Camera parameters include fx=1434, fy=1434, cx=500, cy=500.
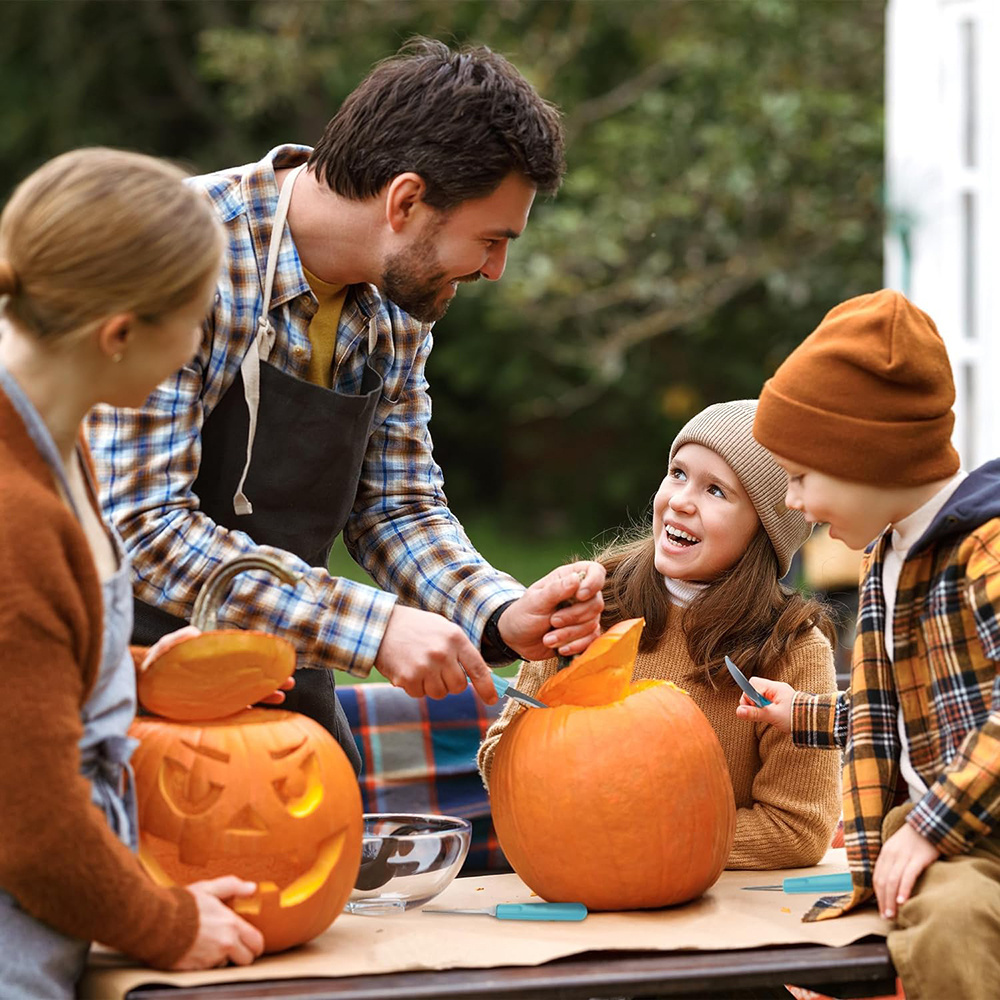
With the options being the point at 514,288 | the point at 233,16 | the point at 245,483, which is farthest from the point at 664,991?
the point at 233,16

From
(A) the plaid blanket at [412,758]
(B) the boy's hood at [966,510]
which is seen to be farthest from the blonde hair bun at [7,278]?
(A) the plaid blanket at [412,758]

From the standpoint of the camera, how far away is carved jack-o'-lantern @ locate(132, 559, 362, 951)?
5.80ft

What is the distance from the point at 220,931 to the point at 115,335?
71cm

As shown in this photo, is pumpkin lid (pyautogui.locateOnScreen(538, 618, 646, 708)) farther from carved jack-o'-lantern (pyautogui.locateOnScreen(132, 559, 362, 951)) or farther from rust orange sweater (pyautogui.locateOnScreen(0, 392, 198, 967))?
rust orange sweater (pyautogui.locateOnScreen(0, 392, 198, 967))

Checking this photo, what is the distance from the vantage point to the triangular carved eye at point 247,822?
69.7 inches

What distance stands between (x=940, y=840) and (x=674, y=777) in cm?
37

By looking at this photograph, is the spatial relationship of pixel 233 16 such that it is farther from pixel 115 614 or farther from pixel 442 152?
pixel 115 614

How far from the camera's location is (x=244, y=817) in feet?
5.83

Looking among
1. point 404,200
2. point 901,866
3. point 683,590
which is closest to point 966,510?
point 901,866

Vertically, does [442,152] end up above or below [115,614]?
above

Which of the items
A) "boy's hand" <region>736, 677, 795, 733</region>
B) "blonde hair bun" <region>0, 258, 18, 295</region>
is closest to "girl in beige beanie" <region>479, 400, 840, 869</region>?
"boy's hand" <region>736, 677, 795, 733</region>

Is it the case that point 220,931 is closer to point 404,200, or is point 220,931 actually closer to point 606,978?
point 606,978

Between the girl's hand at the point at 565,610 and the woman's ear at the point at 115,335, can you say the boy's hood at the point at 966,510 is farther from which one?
the woman's ear at the point at 115,335

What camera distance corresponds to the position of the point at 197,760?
178 centimetres
